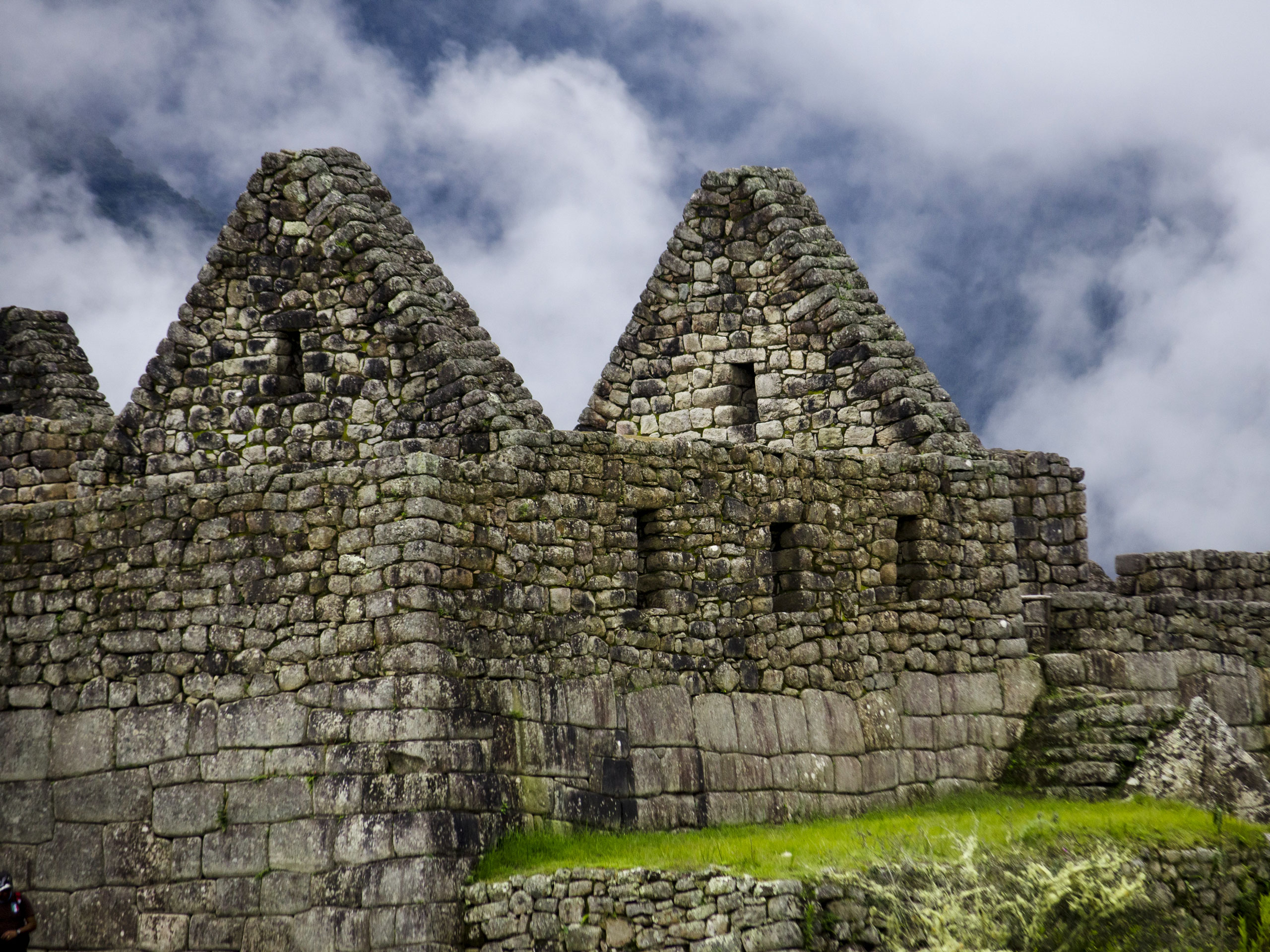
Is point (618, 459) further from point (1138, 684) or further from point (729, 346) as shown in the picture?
point (1138, 684)

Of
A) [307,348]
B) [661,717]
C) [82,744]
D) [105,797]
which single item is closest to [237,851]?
[105,797]

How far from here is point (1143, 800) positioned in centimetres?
1424

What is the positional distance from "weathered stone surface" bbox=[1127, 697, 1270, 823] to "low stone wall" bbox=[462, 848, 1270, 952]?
4.08m

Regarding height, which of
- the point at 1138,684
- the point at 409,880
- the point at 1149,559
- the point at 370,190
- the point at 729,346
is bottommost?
the point at 409,880

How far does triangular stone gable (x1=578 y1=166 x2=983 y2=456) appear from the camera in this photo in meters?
16.7

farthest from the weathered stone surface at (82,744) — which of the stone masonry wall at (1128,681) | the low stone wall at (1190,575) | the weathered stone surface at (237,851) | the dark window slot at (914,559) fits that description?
the low stone wall at (1190,575)

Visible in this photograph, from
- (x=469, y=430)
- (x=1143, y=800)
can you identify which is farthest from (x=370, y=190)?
(x=1143, y=800)

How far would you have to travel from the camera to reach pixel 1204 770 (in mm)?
14266

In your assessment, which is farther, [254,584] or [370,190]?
[370,190]

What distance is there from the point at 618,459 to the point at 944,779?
14.2 ft

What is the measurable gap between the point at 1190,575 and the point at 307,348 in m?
9.71

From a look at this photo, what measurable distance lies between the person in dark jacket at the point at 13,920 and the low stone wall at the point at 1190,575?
→ 11.3 m

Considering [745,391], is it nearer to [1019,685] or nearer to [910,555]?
[910,555]

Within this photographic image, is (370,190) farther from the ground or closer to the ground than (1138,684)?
farther from the ground
